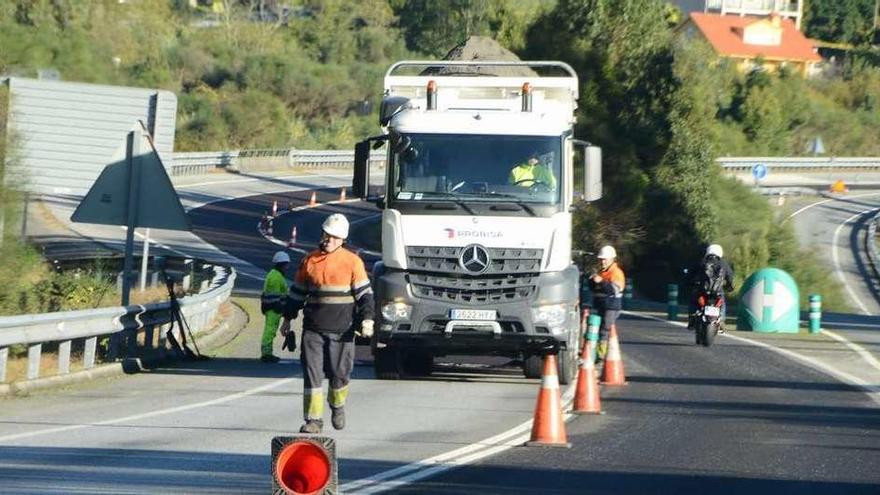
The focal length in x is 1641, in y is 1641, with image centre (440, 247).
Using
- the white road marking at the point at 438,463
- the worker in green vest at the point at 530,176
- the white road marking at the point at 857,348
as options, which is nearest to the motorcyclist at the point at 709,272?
the white road marking at the point at 857,348

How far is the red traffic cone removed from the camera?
705cm

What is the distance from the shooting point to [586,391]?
15820 mm

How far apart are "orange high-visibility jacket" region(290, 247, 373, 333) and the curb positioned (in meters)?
4.22

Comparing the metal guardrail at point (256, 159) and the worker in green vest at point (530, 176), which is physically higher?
the metal guardrail at point (256, 159)

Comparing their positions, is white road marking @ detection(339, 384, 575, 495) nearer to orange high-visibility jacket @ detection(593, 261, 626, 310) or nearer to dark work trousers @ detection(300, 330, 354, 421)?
dark work trousers @ detection(300, 330, 354, 421)

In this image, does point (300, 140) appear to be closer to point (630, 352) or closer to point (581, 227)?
point (581, 227)

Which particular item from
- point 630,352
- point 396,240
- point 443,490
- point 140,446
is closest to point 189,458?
point 140,446

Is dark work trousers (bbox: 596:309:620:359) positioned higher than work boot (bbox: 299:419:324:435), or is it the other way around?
dark work trousers (bbox: 596:309:620:359)

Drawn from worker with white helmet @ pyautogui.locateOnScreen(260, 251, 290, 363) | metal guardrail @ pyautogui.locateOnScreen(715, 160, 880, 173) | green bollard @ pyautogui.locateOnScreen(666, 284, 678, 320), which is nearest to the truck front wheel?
worker with white helmet @ pyautogui.locateOnScreen(260, 251, 290, 363)

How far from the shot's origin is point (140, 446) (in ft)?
41.2

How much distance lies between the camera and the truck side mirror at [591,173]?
59.3 feet

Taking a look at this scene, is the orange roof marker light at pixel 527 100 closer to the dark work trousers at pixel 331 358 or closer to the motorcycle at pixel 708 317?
the dark work trousers at pixel 331 358

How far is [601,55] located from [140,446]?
37.1 m

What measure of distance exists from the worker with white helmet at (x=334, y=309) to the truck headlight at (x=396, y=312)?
441 cm
